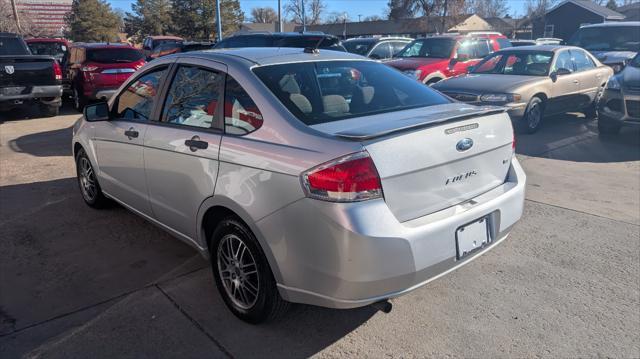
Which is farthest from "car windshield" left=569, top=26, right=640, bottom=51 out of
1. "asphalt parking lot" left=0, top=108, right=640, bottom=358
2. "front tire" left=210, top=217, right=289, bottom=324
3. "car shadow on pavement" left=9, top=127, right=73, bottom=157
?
"front tire" left=210, top=217, right=289, bottom=324

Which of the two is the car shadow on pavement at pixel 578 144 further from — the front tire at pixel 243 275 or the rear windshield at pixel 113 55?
the rear windshield at pixel 113 55

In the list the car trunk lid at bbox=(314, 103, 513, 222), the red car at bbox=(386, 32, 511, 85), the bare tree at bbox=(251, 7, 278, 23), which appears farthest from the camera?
the bare tree at bbox=(251, 7, 278, 23)

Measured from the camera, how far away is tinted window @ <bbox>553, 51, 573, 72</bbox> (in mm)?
9457

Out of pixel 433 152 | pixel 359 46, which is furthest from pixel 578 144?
pixel 359 46

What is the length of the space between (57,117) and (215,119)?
1030cm

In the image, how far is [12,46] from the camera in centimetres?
1177

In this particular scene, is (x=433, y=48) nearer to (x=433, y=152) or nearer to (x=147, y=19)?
(x=433, y=152)

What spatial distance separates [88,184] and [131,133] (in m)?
1.54

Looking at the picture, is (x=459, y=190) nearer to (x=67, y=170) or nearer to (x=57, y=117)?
(x=67, y=170)

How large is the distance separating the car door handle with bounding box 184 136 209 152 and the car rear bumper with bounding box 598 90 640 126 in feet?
25.4

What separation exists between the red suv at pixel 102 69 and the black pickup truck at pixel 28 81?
1.96ft

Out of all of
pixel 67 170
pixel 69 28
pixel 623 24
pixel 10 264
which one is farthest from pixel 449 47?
pixel 69 28

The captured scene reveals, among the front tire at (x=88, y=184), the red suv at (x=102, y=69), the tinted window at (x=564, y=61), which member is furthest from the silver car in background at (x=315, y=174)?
the red suv at (x=102, y=69)

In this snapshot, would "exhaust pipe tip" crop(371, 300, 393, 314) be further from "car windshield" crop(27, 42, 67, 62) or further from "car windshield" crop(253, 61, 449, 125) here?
"car windshield" crop(27, 42, 67, 62)
